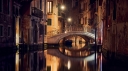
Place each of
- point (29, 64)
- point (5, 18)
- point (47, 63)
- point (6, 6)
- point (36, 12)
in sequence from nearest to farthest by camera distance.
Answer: point (29, 64) < point (47, 63) < point (5, 18) < point (6, 6) < point (36, 12)

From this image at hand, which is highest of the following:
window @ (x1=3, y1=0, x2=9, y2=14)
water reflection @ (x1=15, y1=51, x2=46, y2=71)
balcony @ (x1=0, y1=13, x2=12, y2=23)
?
window @ (x1=3, y1=0, x2=9, y2=14)

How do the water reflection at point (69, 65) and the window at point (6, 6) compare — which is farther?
the window at point (6, 6)

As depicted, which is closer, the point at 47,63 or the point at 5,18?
the point at 47,63

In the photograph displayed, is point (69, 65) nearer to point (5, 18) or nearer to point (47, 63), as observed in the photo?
point (47, 63)

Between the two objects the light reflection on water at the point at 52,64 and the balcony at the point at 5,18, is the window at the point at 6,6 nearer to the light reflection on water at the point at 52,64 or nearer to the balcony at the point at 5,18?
the balcony at the point at 5,18

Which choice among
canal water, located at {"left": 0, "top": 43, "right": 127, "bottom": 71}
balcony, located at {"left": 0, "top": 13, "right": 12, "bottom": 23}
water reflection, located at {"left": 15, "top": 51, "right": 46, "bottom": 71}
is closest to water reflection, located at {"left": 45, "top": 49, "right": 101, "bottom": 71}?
canal water, located at {"left": 0, "top": 43, "right": 127, "bottom": 71}

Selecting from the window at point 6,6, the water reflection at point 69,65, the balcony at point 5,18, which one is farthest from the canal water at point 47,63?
the window at point 6,6

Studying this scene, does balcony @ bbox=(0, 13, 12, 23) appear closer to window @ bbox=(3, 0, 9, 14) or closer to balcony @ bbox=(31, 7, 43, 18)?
window @ bbox=(3, 0, 9, 14)

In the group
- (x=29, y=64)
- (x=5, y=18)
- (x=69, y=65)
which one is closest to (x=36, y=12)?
(x=5, y=18)

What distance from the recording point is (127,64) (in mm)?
19531

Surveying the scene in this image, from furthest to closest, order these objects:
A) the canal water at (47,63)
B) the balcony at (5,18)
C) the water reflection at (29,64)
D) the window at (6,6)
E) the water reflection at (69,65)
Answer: the window at (6,6) < the balcony at (5,18) < the water reflection at (69,65) < the canal water at (47,63) < the water reflection at (29,64)

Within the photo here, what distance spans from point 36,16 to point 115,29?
1612 centimetres

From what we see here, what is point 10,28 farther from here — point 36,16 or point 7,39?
point 36,16

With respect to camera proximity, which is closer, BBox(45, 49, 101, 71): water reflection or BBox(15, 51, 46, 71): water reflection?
BBox(15, 51, 46, 71): water reflection
